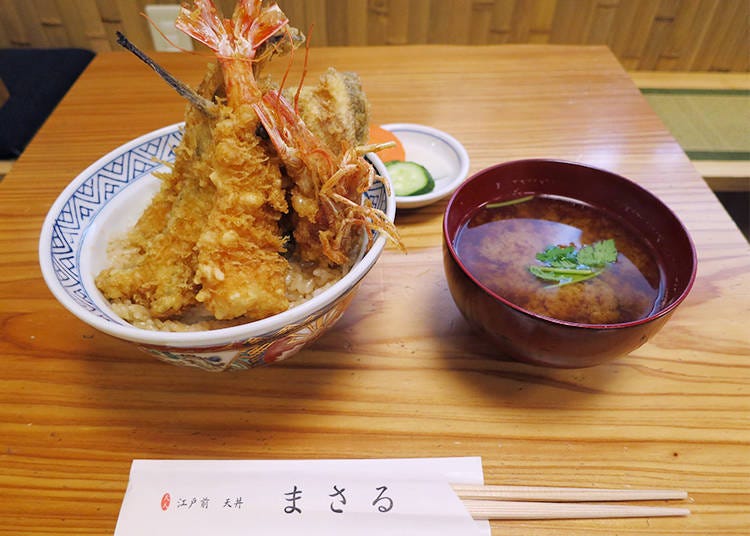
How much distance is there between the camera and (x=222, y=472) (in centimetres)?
86

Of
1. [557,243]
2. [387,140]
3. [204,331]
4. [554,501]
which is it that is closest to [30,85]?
[387,140]

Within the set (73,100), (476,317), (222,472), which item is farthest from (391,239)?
(73,100)

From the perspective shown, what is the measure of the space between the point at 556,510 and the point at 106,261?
37.6 inches

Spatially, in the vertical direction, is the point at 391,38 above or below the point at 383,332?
below

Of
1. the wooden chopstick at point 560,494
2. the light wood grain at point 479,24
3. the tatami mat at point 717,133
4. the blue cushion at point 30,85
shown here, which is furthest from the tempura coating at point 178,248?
the tatami mat at point 717,133

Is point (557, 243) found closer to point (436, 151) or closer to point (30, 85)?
point (436, 151)

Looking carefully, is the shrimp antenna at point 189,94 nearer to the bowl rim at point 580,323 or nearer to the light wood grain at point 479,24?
the bowl rim at point 580,323

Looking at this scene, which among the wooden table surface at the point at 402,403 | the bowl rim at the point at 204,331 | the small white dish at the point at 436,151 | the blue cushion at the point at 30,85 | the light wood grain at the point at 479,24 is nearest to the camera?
the bowl rim at the point at 204,331

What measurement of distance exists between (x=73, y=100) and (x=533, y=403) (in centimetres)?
187

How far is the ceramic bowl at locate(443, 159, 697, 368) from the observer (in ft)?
2.73

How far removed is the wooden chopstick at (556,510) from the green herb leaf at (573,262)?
41 centimetres

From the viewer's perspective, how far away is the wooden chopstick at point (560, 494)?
834 mm

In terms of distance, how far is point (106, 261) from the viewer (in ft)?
3.43

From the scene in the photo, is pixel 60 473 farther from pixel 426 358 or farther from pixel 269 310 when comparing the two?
pixel 426 358
